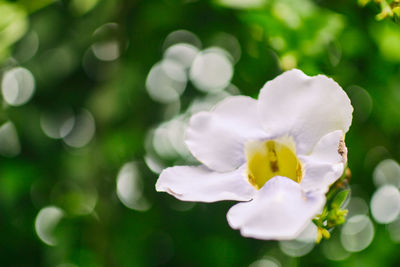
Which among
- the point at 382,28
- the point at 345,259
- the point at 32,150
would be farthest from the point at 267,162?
the point at 32,150

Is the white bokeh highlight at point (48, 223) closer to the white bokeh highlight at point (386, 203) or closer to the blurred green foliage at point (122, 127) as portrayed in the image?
the blurred green foliage at point (122, 127)

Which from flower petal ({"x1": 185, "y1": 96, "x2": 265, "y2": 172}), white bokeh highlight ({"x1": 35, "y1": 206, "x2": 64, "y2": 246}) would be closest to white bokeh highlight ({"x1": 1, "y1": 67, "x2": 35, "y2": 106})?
white bokeh highlight ({"x1": 35, "y1": 206, "x2": 64, "y2": 246})

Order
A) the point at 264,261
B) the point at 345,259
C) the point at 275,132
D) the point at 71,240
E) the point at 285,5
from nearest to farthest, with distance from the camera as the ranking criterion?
the point at 275,132 → the point at 285,5 → the point at 71,240 → the point at 345,259 → the point at 264,261

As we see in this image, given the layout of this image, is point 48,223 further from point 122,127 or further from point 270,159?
point 270,159

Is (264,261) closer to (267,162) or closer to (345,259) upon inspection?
(345,259)

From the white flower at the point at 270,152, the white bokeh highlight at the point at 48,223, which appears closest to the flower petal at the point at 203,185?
the white flower at the point at 270,152

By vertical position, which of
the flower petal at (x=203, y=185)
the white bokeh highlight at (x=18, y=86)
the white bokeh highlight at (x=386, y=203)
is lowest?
the white bokeh highlight at (x=386, y=203)

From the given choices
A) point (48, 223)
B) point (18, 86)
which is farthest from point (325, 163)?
point (18, 86)
